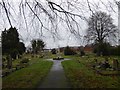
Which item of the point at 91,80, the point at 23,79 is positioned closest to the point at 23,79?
the point at 23,79

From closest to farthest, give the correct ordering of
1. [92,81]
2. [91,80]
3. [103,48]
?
[92,81] → [91,80] → [103,48]

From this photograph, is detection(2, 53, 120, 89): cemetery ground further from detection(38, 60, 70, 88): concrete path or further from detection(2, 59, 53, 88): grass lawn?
detection(38, 60, 70, 88): concrete path

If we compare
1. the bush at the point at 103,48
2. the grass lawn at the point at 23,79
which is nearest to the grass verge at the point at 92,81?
the grass lawn at the point at 23,79

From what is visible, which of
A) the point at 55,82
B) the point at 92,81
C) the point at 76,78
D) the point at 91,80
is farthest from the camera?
the point at 76,78

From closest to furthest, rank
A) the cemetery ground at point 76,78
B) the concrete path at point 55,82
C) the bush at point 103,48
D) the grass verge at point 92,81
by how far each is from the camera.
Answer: the concrete path at point 55,82, the grass verge at point 92,81, the cemetery ground at point 76,78, the bush at point 103,48

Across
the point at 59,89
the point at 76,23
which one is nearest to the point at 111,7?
the point at 76,23

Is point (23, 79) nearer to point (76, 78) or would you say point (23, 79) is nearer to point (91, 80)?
point (76, 78)

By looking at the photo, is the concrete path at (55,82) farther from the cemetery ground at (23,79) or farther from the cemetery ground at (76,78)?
the cemetery ground at (23,79)

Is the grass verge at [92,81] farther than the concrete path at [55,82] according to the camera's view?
Yes

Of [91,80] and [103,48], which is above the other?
[103,48]

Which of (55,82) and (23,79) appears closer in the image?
(55,82)

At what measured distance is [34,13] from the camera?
25.4ft

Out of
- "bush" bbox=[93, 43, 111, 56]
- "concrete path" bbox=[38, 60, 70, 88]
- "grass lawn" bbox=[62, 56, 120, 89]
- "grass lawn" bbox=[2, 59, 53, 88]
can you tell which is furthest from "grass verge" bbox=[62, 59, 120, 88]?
"bush" bbox=[93, 43, 111, 56]

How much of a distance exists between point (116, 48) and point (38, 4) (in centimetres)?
4694
